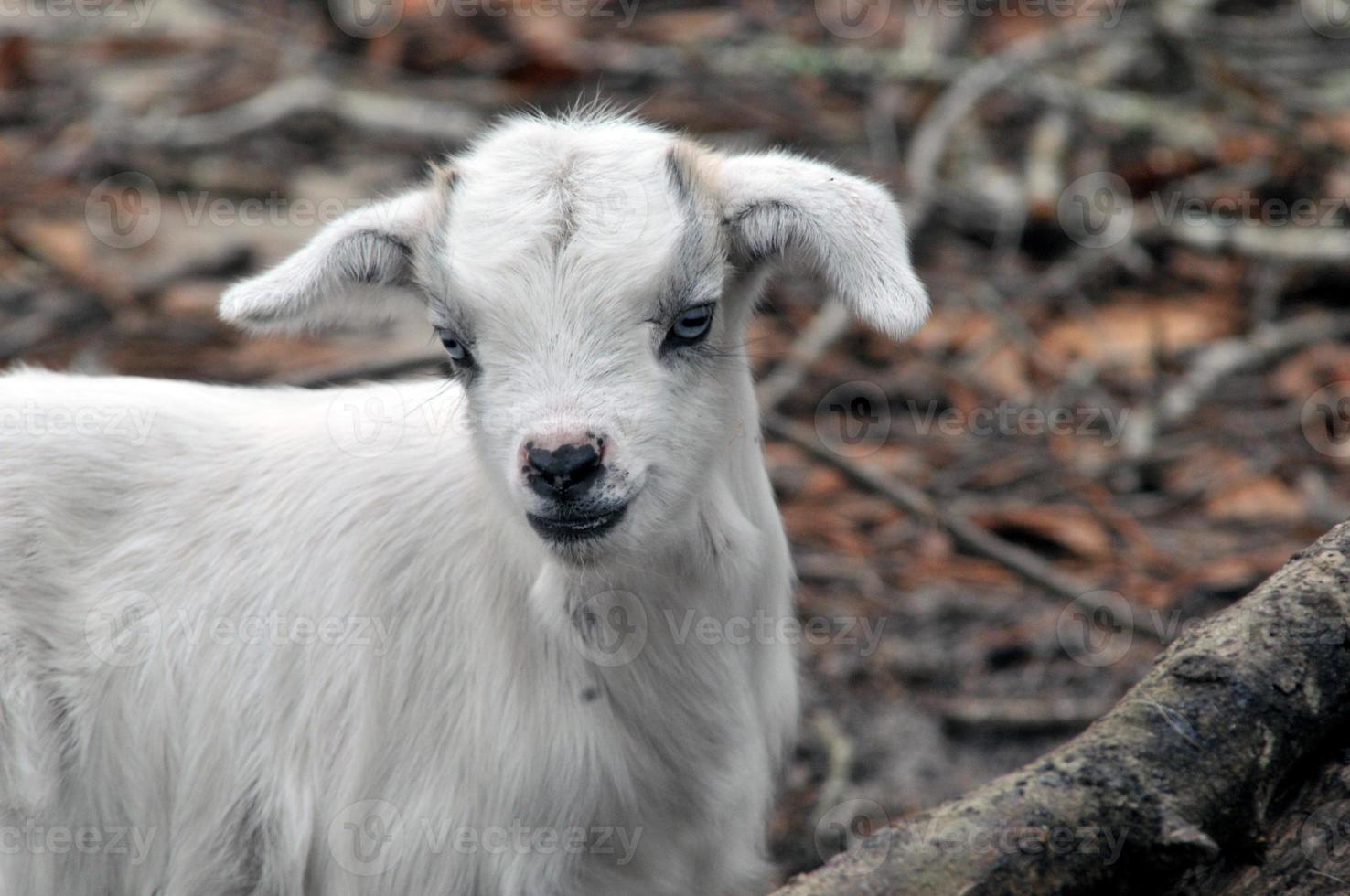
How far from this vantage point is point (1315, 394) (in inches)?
287

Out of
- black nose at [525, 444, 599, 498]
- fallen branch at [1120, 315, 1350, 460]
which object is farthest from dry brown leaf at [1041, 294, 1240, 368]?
black nose at [525, 444, 599, 498]

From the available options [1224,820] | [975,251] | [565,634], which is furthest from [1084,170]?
[1224,820]

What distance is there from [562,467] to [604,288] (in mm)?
499

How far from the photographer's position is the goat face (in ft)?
11.9

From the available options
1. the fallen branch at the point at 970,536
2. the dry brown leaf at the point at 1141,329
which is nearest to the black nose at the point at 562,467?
the fallen branch at the point at 970,536

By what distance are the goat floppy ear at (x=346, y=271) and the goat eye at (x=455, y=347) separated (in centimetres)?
29

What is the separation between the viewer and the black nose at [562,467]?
350cm

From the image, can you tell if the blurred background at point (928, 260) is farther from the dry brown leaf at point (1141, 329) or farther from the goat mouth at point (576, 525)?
the goat mouth at point (576, 525)

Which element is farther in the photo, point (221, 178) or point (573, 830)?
point (221, 178)

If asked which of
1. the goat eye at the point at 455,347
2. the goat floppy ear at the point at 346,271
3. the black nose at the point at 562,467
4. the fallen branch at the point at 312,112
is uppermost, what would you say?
the fallen branch at the point at 312,112

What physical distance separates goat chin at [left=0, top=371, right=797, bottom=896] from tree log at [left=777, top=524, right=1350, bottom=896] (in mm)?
1316

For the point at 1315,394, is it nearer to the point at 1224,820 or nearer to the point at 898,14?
the point at 898,14

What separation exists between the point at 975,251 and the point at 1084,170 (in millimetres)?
841

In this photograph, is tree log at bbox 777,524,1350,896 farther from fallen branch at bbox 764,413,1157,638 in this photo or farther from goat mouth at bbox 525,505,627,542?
fallen branch at bbox 764,413,1157,638
